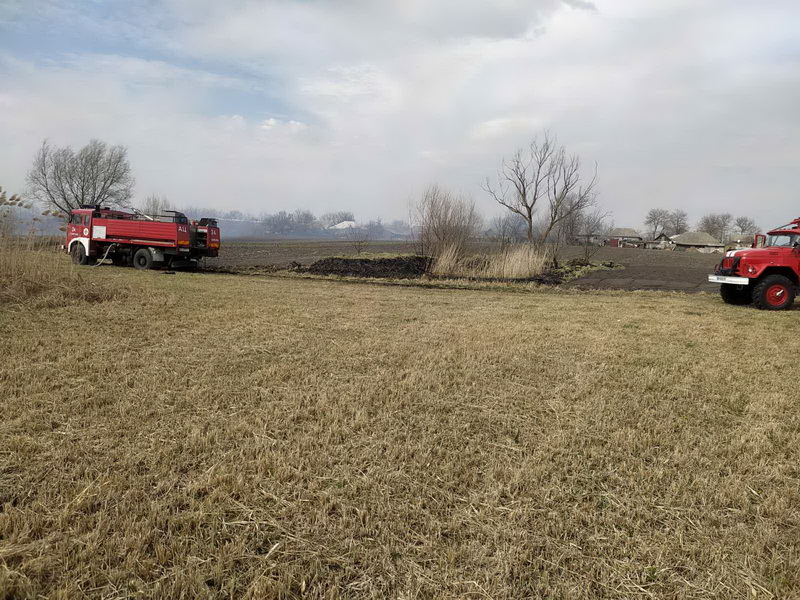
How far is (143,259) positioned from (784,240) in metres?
21.7

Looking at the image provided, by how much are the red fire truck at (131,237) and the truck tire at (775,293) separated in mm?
19326

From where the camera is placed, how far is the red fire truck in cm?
1889

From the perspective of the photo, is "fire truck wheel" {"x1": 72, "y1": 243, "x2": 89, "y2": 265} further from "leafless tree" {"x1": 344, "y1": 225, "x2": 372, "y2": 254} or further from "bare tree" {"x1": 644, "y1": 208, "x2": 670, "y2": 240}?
"bare tree" {"x1": 644, "y1": 208, "x2": 670, "y2": 240}

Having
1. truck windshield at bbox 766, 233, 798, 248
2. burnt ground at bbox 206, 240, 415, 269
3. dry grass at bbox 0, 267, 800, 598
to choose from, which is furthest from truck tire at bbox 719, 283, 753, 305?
burnt ground at bbox 206, 240, 415, 269

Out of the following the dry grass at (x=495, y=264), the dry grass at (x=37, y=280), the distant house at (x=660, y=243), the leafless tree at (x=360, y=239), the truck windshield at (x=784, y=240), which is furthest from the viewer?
the distant house at (x=660, y=243)

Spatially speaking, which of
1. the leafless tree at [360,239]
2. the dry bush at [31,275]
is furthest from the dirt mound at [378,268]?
the dry bush at [31,275]

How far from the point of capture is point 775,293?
38.1 ft

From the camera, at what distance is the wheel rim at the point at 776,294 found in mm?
11531

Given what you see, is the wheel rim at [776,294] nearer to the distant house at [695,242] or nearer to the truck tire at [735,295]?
the truck tire at [735,295]

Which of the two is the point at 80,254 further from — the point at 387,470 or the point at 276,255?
the point at 387,470

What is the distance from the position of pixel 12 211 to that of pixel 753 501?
39.9 feet

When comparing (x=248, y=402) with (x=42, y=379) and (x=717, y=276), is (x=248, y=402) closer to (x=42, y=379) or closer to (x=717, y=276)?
(x=42, y=379)

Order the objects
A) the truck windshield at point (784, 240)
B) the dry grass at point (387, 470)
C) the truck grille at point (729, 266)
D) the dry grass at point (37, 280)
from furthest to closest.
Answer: the truck grille at point (729, 266)
the truck windshield at point (784, 240)
the dry grass at point (37, 280)
the dry grass at point (387, 470)

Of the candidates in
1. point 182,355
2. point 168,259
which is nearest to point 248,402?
point 182,355
